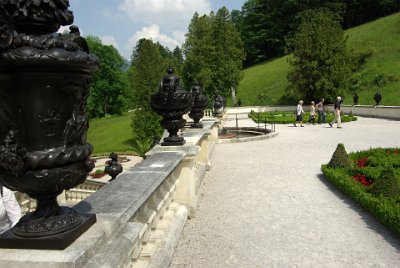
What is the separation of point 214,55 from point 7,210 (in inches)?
1698

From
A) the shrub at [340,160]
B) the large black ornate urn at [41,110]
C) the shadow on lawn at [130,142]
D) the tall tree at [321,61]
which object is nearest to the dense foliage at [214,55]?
the tall tree at [321,61]

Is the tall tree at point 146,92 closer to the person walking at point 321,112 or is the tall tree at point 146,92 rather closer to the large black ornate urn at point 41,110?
the person walking at point 321,112

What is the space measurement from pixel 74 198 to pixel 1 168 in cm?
1047

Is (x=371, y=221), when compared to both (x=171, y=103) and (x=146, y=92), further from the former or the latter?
(x=146, y=92)

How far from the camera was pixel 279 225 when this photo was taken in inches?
256

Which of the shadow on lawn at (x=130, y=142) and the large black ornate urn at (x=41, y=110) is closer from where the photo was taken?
the large black ornate urn at (x=41, y=110)

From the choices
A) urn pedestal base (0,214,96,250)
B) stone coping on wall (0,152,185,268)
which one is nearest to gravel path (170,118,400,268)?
stone coping on wall (0,152,185,268)

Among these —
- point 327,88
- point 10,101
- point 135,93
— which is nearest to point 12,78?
point 10,101

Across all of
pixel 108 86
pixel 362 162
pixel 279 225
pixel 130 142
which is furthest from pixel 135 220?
pixel 108 86

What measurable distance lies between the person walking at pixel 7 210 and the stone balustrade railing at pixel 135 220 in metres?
0.95

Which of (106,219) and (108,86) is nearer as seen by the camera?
(106,219)

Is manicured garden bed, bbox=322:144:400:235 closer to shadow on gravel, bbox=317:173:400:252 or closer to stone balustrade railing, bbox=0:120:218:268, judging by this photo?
shadow on gravel, bbox=317:173:400:252

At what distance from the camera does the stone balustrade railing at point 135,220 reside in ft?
7.44

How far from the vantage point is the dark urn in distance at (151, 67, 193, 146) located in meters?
7.00
